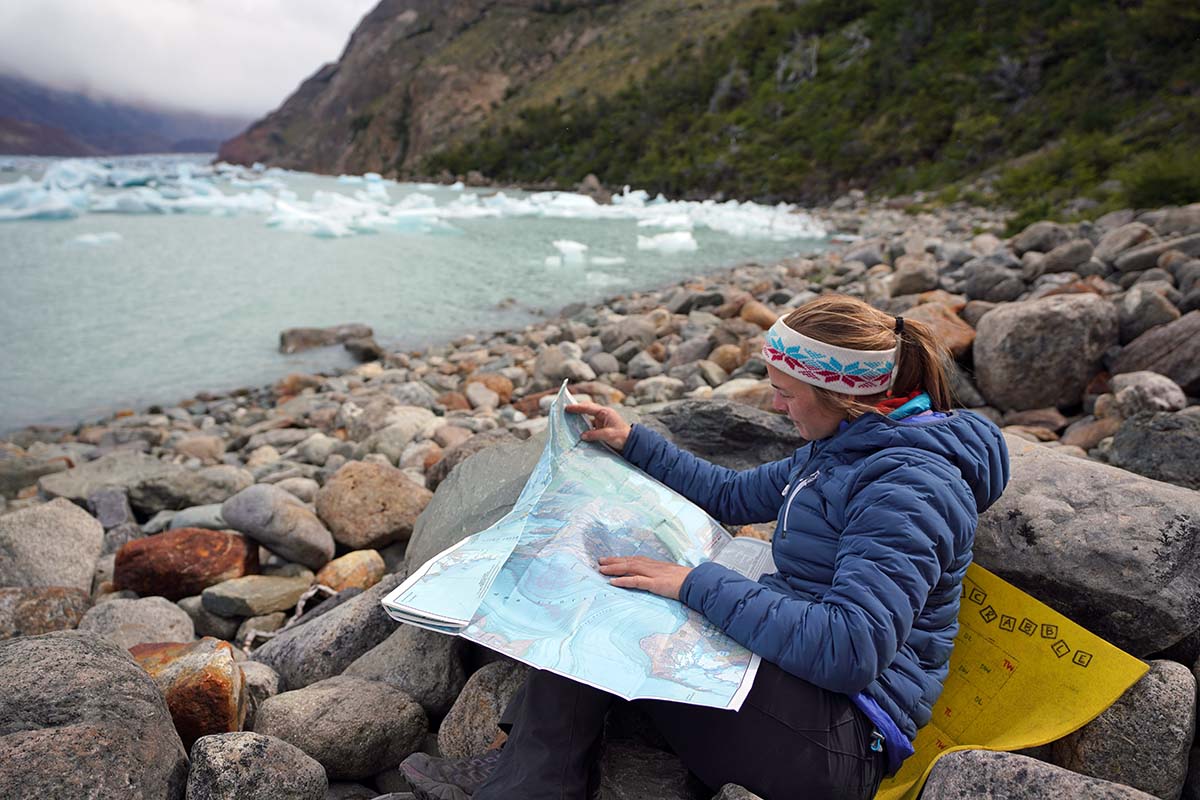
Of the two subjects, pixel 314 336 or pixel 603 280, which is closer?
pixel 314 336

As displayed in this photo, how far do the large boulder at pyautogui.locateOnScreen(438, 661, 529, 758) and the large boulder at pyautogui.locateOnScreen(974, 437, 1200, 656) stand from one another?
1.32 metres

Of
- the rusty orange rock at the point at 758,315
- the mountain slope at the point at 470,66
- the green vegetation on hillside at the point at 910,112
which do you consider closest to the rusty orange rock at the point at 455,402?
the rusty orange rock at the point at 758,315

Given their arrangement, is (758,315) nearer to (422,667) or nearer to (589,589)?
(422,667)

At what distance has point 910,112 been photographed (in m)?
25.0

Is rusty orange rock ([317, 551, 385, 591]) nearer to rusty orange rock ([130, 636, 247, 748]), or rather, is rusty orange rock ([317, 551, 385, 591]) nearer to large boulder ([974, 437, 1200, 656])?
rusty orange rock ([130, 636, 247, 748])

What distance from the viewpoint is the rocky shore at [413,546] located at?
60.2 inches

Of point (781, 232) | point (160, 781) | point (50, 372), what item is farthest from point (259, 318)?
point (781, 232)

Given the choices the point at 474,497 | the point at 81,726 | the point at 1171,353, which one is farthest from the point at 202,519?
the point at 1171,353

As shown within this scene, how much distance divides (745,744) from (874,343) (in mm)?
901

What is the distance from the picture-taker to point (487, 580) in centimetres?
168

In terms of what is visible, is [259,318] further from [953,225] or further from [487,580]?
[953,225]

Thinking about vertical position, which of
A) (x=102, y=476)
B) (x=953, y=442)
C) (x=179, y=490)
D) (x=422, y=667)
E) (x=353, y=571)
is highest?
(x=953, y=442)

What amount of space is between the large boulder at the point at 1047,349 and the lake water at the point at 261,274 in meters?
6.34

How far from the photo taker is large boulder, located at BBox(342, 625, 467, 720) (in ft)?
6.61
